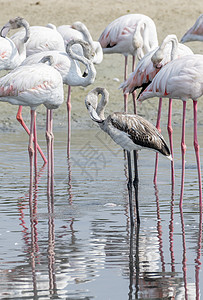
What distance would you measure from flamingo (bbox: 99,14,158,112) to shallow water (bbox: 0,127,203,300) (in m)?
2.16

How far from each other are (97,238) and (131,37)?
6100 mm

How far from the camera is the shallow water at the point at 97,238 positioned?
4805 mm

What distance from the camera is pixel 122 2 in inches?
1017

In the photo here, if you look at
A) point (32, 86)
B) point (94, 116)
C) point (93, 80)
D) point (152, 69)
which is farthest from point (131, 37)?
point (94, 116)

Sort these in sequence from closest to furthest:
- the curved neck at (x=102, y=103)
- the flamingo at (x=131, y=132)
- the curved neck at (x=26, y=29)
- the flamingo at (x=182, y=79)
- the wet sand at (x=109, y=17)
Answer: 1. the flamingo at (x=131, y=132)
2. the curved neck at (x=102, y=103)
3. the flamingo at (x=182, y=79)
4. the curved neck at (x=26, y=29)
5. the wet sand at (x=109, y=17)

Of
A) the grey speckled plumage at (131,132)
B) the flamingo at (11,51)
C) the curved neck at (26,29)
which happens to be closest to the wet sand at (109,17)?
the flamingo at (11,51)

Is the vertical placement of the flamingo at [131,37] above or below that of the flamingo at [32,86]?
above

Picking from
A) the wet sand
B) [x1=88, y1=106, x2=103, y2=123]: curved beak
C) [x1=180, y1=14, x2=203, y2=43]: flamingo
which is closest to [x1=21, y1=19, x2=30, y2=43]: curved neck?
[x1=180, y1=14, x2=203, y2=43]: flamingo

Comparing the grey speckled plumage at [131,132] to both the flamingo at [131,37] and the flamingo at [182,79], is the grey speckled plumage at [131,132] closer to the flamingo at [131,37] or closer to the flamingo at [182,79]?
the flamingo at [182,79]

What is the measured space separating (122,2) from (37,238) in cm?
2054

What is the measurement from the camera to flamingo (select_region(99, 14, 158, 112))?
11.3 m

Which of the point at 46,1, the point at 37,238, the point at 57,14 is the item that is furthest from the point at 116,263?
the point at 46,1

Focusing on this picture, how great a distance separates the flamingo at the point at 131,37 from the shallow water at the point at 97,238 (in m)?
2.16

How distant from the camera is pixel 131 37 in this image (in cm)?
1166
